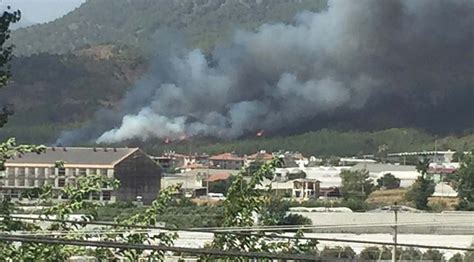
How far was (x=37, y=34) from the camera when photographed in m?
78.2

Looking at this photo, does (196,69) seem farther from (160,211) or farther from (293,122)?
(160,211)

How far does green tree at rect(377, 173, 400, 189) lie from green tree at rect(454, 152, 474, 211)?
2.44m

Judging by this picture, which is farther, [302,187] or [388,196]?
[302,187]

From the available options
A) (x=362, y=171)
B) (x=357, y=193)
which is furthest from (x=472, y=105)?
(x=357, y=193)

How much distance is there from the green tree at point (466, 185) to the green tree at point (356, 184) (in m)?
2.20

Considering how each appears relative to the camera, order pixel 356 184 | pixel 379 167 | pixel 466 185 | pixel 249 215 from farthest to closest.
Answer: pixel 379 167, pixel 356 184, pixel 466 185, pixel 249 215

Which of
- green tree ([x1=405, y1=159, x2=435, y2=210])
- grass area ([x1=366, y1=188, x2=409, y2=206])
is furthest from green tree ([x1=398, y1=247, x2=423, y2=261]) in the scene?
grass area ([x1=366, y1=188, x2=409, y2=206])

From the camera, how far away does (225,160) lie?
105 feet

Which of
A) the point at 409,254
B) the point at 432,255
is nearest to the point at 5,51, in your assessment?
the point at 409,254

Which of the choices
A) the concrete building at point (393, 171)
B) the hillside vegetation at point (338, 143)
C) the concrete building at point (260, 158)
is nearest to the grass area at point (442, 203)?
the concrete building at point (260, 158)

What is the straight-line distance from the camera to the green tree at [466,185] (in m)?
19.4

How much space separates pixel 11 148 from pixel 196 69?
120 ft

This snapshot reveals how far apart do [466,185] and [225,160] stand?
1104cm

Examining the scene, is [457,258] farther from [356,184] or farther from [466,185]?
[356,184]
